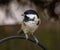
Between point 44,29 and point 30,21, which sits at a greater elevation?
point 30,21

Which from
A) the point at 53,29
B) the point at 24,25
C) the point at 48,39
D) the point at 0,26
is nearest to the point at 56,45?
the point at 48,39

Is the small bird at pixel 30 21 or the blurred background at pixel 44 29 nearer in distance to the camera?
the small bird at pixel 30 21

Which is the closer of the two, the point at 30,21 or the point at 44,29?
the point at 30,21

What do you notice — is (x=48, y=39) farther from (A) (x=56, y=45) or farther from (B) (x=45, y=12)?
(B) (x=45, y=12)

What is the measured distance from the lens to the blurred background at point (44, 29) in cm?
468

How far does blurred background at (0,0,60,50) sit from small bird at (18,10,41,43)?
2.16 meters

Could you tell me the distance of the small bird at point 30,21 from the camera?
2037mm

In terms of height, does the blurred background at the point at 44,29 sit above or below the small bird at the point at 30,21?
below

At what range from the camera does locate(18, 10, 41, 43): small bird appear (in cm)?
204

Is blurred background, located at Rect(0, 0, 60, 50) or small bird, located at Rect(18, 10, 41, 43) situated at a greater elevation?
small bird, located at Rect(18, 10, 41, 43)

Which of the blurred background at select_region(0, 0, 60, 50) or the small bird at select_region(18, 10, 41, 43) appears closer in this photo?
the small bird at select_region(18, 10, 41, 43)

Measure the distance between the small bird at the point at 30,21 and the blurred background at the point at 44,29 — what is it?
7.08ft

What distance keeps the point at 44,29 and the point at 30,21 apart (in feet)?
10.1

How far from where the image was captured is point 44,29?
5172 millimetres
